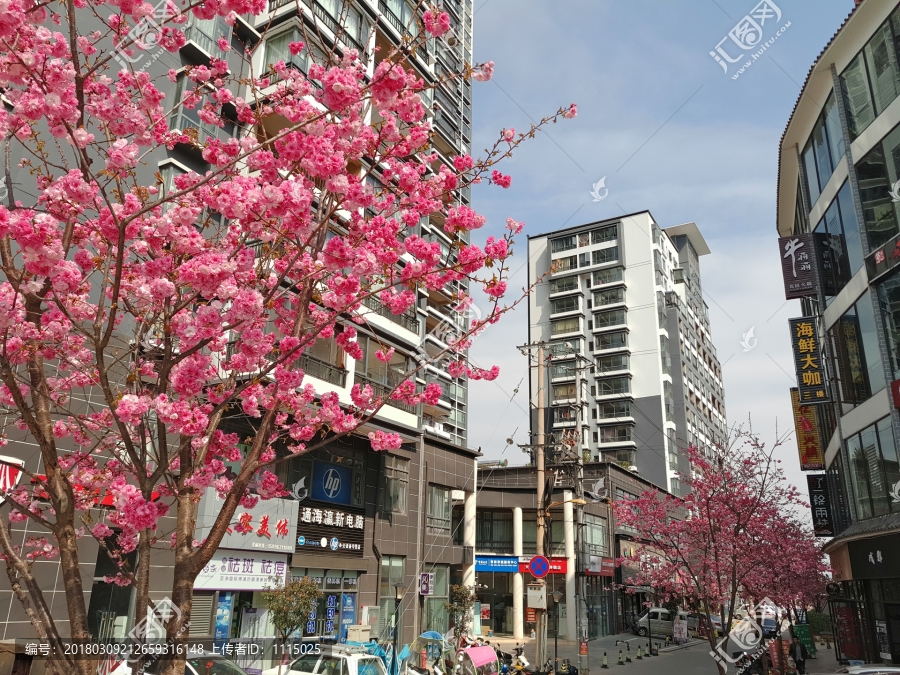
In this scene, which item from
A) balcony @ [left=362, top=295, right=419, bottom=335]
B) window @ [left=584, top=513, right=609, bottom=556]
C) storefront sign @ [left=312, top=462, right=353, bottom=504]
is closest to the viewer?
storefront sign @ [left=312, top=462, right=353, bottom=504]

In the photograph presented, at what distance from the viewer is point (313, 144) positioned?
5336mm

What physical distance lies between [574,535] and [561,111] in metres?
36.9

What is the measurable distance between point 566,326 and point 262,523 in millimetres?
50808

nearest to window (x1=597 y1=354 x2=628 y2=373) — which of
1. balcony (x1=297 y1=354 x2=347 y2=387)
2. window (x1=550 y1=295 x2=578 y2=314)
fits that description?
window (x1=550 y1=295 x2=578 y2=314)

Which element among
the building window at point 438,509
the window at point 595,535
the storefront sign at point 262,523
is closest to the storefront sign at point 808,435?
the building window at point 438,509

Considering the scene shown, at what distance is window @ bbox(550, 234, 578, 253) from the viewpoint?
224ft

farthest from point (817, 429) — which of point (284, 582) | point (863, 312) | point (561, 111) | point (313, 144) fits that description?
point (313, 144)

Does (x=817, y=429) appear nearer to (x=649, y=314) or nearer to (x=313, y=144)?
(x=313, y=144)

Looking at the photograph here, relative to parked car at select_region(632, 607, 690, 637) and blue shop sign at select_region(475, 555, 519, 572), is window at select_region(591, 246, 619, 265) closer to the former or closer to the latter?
parked car at select_region(632, 607, 690, 637)

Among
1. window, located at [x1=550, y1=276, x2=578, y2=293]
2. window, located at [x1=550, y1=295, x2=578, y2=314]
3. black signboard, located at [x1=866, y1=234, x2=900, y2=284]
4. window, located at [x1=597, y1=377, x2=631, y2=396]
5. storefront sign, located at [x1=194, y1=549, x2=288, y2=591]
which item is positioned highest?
window, located at [x1=550, y1=276, x2=578, y2=293]

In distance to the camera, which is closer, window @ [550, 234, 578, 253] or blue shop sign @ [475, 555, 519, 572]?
blue shop sign @ [475, 555, 519, 572]

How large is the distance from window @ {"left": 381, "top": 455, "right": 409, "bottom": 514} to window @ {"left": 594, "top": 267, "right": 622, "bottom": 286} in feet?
150

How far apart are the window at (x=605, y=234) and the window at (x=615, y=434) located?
1978 centimetres

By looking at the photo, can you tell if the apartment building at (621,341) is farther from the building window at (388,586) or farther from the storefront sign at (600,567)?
the building window at (388,586)
